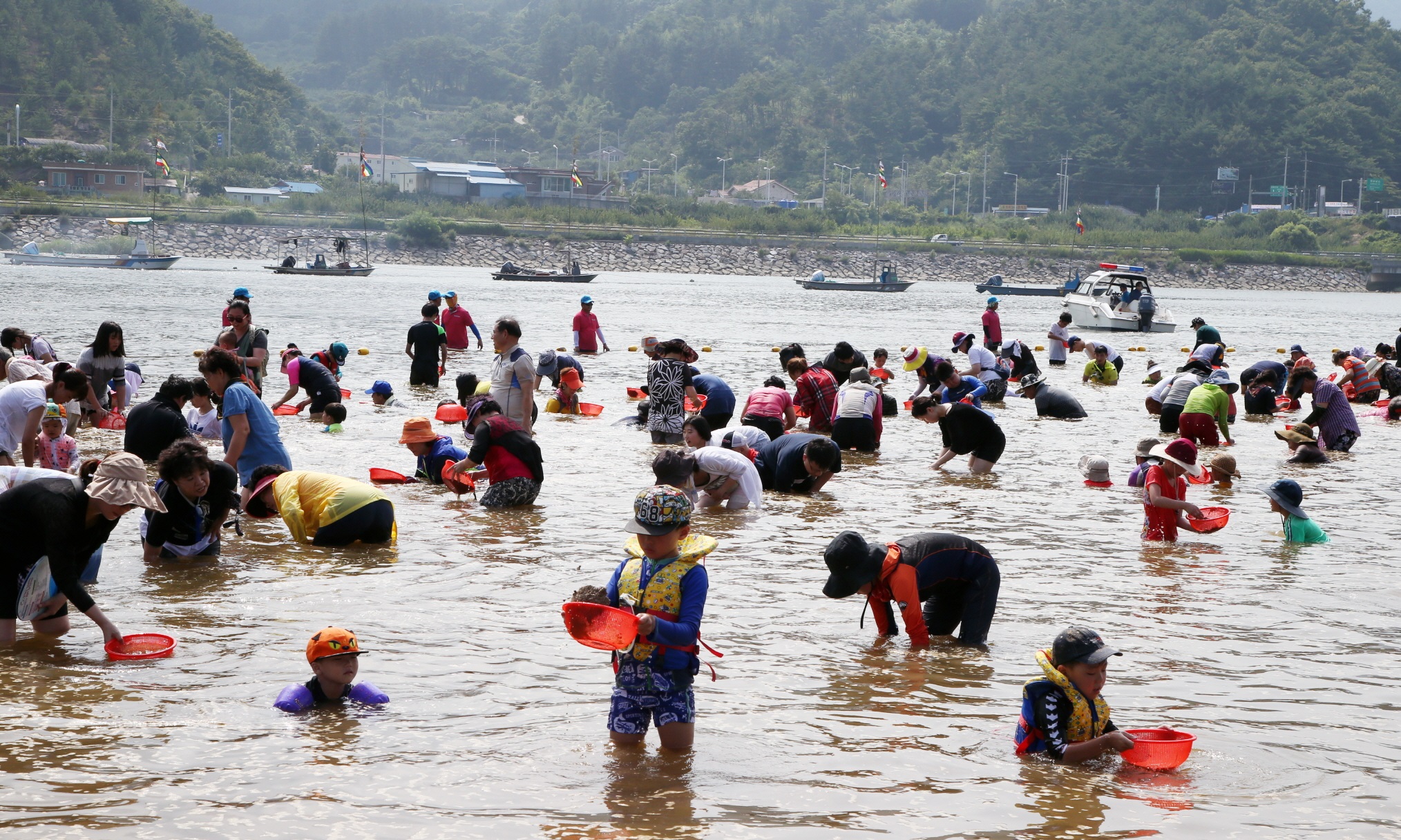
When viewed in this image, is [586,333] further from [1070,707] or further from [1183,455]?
[1070,707]

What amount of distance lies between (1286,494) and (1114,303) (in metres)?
34.9

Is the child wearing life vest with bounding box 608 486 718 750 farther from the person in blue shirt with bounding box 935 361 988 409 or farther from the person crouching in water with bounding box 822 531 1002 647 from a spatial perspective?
the person in blue shirt with bounding box 935 361 988 409

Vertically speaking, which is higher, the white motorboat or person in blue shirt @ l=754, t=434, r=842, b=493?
the white motorboat

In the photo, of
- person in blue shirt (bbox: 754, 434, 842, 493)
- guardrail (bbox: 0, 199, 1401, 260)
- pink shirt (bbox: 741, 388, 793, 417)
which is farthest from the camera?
guardrail (bbox: 0, 199, 1401, 260)

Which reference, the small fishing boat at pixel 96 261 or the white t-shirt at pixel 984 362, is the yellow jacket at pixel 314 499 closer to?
the white t-shirt at pixel 984 362

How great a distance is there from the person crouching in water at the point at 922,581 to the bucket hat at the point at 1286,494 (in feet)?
13.2

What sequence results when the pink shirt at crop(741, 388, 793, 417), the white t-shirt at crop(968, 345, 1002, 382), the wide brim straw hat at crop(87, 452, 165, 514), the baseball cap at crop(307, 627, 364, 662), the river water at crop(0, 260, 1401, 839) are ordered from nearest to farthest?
the river water at crop(0, 260, 1401, 839) → the baseball cap at crop(307, 627, 364, 662) → the wide brim straw hat at crop(87, 452, 165, 514) → the pink shirt at crop(741, 388, 793, 417) → the white t-shirt at crop(968, 345, 1002, 382)

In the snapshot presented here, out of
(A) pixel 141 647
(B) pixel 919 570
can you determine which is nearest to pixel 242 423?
(A) pixel 141 647

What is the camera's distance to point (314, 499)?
9.32 metres

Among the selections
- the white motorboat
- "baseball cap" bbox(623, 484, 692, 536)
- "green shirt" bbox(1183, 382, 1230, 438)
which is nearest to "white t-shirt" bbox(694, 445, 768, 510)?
"baseball cap" bbox(623, 484, 692, 536)

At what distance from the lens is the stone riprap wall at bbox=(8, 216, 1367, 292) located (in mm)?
98688

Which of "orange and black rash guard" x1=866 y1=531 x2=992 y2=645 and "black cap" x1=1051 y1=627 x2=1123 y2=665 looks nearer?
"black cap" x1=1051 y1=627 x2=1123 y2=665

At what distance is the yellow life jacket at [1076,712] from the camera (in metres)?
5.62

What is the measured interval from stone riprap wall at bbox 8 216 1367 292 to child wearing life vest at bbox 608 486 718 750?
9638 centimetres
